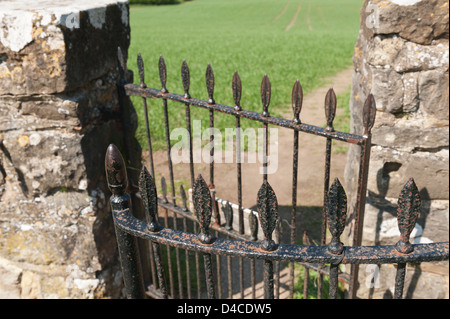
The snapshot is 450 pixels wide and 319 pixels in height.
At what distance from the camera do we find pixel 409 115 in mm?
2555

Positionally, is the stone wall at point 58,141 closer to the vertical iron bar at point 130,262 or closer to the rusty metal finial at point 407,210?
the vertical iron bar at point 130,262

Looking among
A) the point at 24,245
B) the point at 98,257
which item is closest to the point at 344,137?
the point at 98,257

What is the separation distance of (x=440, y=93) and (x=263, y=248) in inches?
70.4

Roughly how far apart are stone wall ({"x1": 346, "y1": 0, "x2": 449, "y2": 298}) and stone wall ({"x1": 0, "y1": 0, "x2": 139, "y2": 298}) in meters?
1.59

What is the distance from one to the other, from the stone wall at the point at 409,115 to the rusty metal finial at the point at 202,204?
1.65m

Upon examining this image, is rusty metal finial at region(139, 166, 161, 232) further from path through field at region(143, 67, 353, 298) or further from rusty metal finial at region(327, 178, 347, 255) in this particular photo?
path through field at region(143, 67, 353, 298)

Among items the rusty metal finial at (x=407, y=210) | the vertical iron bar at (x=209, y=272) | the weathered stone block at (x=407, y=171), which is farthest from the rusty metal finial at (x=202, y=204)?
the weathered stone block at (x=407, y=171)

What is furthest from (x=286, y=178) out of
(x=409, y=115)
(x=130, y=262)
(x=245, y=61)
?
(x=245, y=61)

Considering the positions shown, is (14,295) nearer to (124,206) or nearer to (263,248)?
(124,206)

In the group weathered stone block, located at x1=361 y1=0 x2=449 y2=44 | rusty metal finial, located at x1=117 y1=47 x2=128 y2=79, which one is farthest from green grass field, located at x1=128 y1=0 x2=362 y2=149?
weathered stone block, located at x1=361 y1=0 x2=449 y2=44

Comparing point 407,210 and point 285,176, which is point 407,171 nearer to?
point 407,210

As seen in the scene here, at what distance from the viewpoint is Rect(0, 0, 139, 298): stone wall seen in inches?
84.6

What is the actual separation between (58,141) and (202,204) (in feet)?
4.42
